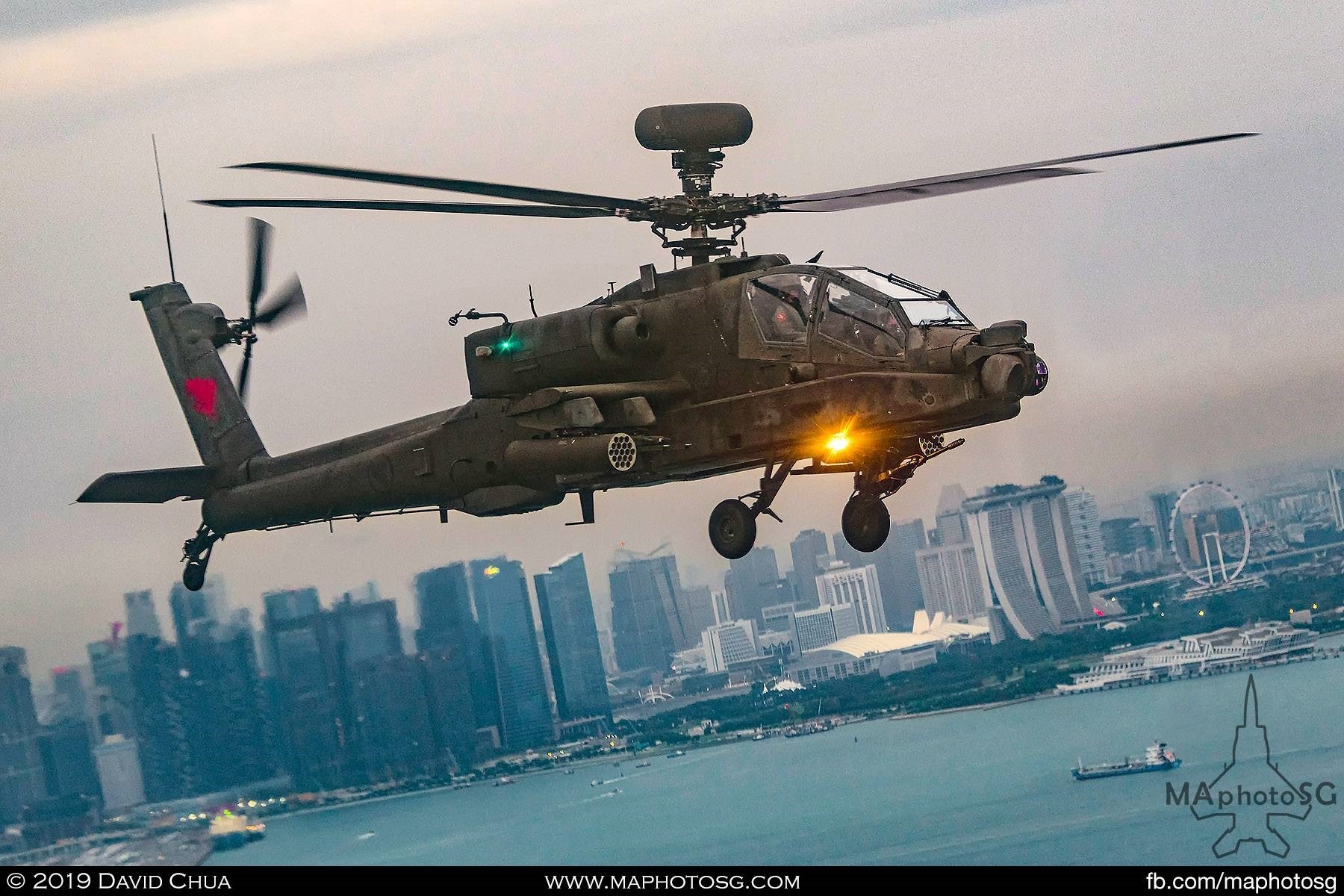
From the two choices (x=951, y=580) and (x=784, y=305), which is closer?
(x=784, y=305)

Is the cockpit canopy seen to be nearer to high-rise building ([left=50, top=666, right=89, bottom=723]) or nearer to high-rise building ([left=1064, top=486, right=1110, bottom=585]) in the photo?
high-rise building ([left=50, top=666, right=89, bottom=723])

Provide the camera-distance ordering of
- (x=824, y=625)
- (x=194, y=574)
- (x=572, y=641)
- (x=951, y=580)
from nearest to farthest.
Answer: (x=194, y=574) → (x=572, y=641) → (x=824, y=625) → (x=951, y=580)

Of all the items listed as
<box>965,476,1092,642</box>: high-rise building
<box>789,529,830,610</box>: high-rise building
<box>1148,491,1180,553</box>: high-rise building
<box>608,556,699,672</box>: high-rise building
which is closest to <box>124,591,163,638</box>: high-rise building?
<box>608,556,699,672</box>: high-rise building

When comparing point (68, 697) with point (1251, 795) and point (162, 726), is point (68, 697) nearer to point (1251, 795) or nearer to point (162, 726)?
point (162, 726)

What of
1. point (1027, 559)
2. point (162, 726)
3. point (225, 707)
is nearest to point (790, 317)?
point (225, 707)

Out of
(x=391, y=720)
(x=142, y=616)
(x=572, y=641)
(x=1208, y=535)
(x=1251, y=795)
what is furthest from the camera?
(x=1251, y=795)

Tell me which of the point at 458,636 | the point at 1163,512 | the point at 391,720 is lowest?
the point at 391,720

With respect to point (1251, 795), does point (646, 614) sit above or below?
above
